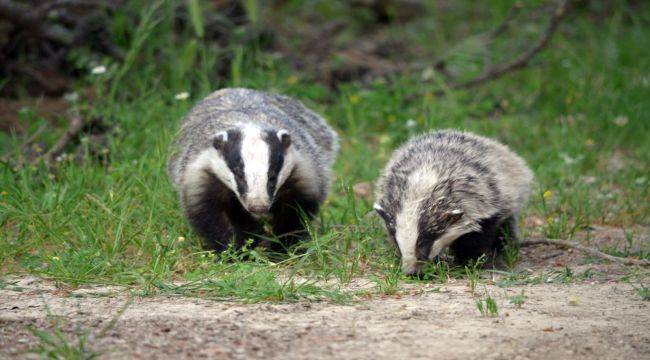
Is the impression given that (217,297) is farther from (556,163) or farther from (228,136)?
(556,163)

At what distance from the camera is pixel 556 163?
23.5 feet

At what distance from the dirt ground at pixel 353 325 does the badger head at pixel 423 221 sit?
0.75 ft

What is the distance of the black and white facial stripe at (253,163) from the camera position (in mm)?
4621

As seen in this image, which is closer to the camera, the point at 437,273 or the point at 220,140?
the point at 437,273

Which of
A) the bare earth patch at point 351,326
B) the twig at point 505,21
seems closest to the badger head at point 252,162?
the bare earth patch at point 351,326

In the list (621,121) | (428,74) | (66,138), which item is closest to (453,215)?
(66,138)

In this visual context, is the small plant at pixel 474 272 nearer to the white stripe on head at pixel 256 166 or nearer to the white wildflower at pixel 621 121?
the white stripe on head at pixel 256 166

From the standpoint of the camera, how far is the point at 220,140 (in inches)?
193

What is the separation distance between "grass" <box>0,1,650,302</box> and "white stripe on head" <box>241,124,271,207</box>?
1.08 feet

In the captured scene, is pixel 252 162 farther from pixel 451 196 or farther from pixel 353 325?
pixel 353 325

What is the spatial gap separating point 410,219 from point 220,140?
1120 millimetres

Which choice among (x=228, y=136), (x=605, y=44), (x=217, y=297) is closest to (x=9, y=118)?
(x=228, y=136)

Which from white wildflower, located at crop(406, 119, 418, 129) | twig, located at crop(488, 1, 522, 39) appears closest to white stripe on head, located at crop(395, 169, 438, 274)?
white wildflower, located at crop(406, 119, 418, 129)

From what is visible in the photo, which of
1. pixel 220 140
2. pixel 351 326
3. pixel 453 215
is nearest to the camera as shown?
pixel 351 326
